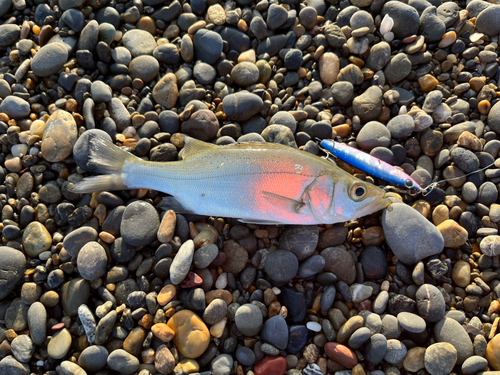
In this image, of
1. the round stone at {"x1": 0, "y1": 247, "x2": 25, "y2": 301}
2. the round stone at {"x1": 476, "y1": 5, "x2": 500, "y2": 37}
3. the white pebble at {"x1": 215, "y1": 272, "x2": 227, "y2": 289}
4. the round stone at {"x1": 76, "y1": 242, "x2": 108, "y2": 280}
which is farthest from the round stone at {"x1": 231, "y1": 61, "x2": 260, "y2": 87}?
the round stone at {"x1": 0, "y1": 247, "x2": 25, "y2": 301}

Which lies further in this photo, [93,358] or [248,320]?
[248,320]

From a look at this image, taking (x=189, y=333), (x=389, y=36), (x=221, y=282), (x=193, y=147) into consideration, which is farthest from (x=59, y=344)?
(x=389, y=36)

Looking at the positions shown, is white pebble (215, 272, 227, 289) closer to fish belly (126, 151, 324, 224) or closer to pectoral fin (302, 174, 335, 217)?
fish belly (126, 151, 324, 224)

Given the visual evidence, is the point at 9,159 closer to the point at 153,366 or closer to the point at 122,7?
the point at 122,7

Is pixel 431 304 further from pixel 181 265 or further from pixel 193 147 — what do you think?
pixel 193 147

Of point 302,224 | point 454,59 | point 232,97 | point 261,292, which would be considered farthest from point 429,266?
point 232,97

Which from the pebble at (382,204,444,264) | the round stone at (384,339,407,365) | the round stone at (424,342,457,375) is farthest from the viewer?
the pebble at (382,204,444,264)
